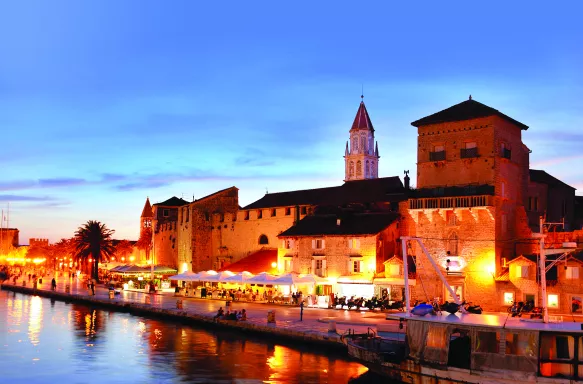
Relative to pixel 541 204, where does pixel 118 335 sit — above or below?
below

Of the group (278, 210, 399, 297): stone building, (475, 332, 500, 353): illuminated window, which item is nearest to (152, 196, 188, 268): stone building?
(278, 210, 399, 297): stone building

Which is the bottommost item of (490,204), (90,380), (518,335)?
(90,380)

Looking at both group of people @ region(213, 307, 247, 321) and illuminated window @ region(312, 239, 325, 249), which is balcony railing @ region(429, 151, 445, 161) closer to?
illuminated window @ region(312, 239, 325, 249)

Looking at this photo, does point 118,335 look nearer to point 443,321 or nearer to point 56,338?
point 56,338

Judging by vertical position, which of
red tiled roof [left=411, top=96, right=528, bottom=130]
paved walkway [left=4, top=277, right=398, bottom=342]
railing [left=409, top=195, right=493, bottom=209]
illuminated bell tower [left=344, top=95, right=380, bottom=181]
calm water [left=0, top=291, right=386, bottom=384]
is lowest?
calm water [left=0, top=291, right=386, bottom=384]

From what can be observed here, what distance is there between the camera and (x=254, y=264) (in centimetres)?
7094

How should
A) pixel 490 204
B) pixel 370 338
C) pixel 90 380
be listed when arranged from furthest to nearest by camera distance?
pixel 490 204 → pixel 370 338 → pixel 90 380

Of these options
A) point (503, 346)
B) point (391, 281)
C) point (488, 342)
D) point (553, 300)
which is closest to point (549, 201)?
point (553, 300)

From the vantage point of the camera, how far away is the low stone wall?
122ft

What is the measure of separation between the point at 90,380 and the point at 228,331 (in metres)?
15.3

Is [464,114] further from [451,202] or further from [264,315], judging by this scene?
[264,315]

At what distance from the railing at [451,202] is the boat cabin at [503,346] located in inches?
860

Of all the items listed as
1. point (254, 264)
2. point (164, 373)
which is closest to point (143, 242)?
point (254, 264)

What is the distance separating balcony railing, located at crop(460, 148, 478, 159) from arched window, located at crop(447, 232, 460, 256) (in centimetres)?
561
